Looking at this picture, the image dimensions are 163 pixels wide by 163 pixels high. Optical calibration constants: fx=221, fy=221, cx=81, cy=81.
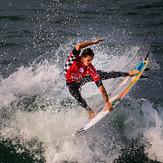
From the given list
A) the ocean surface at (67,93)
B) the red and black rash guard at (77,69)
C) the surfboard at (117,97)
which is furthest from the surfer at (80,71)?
the ocean surface at (67,93)

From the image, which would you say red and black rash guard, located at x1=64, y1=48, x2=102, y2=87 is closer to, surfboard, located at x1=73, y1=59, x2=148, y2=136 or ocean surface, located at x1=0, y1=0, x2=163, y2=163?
surfboard, located at x1=73, y1=59, x2=148, y2=136

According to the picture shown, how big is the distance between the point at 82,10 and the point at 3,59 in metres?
7.63

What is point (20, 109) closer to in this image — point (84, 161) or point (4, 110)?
point (4, 110)

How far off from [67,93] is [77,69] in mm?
3076

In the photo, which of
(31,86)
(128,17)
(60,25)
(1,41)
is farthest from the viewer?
(128,17)

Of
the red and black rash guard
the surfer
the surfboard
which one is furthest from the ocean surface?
the red and black rash guard

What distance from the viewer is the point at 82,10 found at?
1538cm

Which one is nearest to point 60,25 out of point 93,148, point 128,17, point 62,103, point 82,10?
point 82,10

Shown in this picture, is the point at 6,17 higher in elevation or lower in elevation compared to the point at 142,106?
higher

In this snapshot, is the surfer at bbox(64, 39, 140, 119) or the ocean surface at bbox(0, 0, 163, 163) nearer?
the surfer at bbox(64, 39, 140, 119)

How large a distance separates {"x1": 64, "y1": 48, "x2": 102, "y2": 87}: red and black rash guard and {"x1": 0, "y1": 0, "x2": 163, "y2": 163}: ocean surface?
1.60 meters

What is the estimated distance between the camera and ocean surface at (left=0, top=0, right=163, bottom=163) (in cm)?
592

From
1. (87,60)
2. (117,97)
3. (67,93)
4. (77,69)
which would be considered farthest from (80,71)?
(67,93)

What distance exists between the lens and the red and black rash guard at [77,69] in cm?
504
